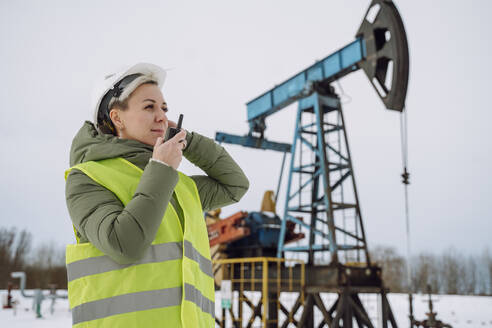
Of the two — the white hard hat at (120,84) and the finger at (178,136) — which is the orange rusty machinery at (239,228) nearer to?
the white hard hat at (120,84)

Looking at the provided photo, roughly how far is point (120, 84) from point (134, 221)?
590 mm

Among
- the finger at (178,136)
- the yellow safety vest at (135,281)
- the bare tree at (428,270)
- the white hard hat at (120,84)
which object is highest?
the white hard hat at (120,84)

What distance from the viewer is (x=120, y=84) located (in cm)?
141

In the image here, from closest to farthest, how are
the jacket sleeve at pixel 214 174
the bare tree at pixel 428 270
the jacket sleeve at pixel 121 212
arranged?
the jacket sleeve at pixel 121 212 → the jacket sleeve at pixel 214 174 → the bare tree at pixel 428 270

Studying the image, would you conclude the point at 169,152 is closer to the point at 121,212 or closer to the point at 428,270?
the point at 121,212

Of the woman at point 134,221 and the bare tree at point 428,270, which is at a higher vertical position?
the woman at point 134,221

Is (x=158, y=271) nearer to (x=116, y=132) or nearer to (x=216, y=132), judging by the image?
(x=116, y=132)

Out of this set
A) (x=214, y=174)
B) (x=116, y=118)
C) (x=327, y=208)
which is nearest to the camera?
(x=116, y=118)

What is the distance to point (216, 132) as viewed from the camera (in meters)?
12.7

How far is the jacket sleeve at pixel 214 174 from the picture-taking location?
156 cm

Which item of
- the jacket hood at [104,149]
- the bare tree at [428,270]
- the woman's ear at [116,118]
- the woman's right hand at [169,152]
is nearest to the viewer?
the woman's right hand at [169,152]

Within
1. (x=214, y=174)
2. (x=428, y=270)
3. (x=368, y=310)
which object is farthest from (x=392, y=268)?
(x=214, y=174)

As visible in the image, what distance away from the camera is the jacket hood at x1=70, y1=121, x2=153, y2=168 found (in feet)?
4.29

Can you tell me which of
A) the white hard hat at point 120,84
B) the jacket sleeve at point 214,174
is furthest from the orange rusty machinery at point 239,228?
the white hard hat at point 120,84
